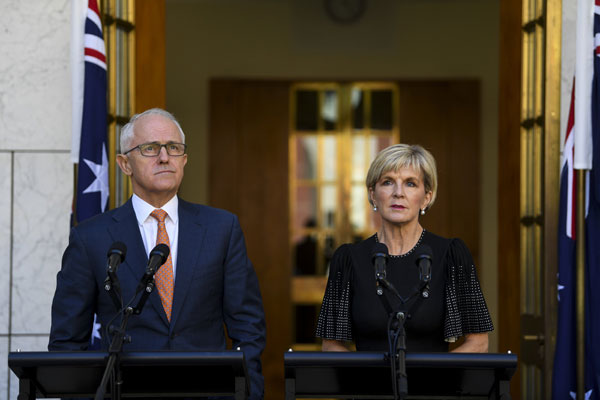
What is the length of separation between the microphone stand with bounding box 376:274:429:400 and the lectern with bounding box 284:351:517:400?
0.04 m

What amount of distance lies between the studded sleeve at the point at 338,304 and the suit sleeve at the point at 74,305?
76 cm

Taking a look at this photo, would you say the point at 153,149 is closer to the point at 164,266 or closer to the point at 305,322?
the point at 164,266

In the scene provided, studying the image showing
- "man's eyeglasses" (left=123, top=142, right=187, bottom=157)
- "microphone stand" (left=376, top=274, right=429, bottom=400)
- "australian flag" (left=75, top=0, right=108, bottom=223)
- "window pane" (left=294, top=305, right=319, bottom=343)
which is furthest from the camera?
"window pane" (left=294, top=305, right=319, bottom=343)

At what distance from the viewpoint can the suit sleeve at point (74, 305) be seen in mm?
2500

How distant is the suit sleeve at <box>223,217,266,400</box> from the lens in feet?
8.30

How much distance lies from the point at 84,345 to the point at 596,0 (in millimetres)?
2346

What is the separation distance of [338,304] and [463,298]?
42cm

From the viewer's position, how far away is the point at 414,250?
2.78 m

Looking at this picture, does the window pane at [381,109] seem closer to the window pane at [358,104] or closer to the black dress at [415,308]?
the window pane at [358,104]

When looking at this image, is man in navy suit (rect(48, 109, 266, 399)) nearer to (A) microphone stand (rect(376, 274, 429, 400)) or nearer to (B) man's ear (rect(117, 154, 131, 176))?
(B) man's ear (rect(117, 154, 131, 176))

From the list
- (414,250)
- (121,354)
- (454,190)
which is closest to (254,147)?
(454,190)

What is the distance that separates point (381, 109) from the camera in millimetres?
7227

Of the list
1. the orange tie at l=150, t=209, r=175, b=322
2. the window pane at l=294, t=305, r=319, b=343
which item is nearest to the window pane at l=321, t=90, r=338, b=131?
the window pane at l=294, t=305, r=319, b=343

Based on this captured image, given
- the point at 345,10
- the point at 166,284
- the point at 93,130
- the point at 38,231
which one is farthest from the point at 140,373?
the point at 345,10
